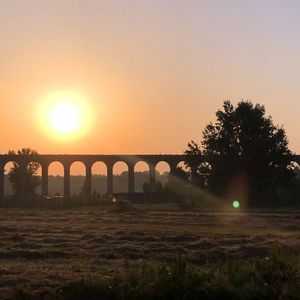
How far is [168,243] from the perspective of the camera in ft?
65.9

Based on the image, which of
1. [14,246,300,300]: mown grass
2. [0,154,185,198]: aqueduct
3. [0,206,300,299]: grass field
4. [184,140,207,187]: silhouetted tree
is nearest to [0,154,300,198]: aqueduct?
[0,154,185,198]: aqueduct

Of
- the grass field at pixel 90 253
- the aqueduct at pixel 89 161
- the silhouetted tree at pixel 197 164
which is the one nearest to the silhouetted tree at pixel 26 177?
the aqueduct at pixel 89 161

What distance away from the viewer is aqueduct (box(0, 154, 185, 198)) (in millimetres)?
83500

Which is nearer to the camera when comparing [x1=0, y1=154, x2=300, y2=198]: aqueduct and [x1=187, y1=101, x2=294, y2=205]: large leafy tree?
[x1=187, y1=101, x2=294, y2=205]: large leafy tree

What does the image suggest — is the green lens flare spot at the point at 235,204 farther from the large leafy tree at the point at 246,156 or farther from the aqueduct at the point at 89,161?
the aqueduct at the point at 89,161

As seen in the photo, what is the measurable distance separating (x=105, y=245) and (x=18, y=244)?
266 centimetres

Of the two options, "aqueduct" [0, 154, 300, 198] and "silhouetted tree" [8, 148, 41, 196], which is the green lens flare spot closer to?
"aqueduct" [0, 154, 300, 198]

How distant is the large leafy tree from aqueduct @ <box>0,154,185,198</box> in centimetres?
2555

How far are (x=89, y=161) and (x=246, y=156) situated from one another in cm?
3455

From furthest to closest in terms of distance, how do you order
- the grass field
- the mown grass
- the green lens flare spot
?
the green lens flare spot < the grass field < the mown grass

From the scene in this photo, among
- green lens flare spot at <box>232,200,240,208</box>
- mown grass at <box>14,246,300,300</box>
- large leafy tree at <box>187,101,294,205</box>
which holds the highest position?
large leafy tree at <box>187,101,294,205</box>

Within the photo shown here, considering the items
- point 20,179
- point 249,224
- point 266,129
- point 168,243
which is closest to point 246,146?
point 266,129

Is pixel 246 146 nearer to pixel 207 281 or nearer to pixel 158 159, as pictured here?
pixel 158 159

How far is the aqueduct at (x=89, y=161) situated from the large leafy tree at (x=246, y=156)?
2555cm
